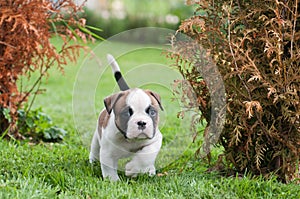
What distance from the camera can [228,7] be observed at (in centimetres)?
439

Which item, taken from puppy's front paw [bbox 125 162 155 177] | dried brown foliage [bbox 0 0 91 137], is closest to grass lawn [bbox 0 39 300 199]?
puppy's front paw [bbox 125 162 155 177]

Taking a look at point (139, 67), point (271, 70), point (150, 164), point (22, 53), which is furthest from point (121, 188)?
point (22, 53)

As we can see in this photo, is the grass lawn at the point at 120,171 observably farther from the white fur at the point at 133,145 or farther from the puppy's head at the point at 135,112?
the puppy's head at the point at 135,112

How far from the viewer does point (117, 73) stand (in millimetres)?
4574

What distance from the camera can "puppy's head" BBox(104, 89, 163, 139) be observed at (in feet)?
13.3

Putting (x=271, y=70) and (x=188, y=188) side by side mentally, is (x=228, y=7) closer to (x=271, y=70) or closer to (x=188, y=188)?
(x=271, y=70)

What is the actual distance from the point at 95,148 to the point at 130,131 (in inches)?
29.6

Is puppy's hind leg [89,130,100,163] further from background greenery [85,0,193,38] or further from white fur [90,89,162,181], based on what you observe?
background greenery [85,0,193,38]

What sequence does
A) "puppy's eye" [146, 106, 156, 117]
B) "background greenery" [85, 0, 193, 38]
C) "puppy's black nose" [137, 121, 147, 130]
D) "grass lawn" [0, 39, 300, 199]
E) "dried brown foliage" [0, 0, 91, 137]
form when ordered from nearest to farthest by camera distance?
"grass lawn" [0, 39, 300, 199]
"puppy's black nose" [137, 121, 147, 130]
"puppy's eye" [146, 106, 156, 117]
"dried brown foliage" [0, 0, 91, 137]
"background greenery" [85, 0, 193, 38]

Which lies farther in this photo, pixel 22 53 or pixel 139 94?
pixel 22 53

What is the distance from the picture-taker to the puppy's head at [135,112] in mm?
4062

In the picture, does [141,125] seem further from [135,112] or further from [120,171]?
[120,171]

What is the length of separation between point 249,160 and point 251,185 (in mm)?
334

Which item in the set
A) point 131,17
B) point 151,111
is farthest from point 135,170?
point 131,17
